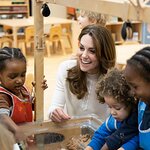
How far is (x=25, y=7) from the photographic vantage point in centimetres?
732

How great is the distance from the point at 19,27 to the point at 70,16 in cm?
199

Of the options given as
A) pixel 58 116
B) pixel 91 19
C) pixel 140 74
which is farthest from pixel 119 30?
pixel 140 74

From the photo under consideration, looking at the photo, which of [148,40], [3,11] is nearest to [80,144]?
[148,40]

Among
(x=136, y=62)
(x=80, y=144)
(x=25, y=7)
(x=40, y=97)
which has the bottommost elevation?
(x=80, y=144)

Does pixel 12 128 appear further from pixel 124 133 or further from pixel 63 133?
pixel 63 133

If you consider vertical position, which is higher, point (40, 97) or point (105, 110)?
point (40, 97)

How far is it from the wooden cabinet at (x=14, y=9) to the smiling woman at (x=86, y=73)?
18.2ft

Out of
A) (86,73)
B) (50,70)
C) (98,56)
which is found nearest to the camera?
(98,56)

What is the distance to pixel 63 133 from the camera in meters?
1.32

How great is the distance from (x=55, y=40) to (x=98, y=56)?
4.94 metres

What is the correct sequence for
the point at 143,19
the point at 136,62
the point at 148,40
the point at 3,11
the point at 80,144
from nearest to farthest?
the point at 143,19, the point at 136,62, the point at 80,144, the point at 148,40, the point at 3,11

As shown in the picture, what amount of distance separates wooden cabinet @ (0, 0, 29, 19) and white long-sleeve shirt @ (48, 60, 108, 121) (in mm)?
5513

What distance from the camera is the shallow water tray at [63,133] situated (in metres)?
1.25

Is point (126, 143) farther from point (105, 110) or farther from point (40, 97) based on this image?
point (105, 110)
